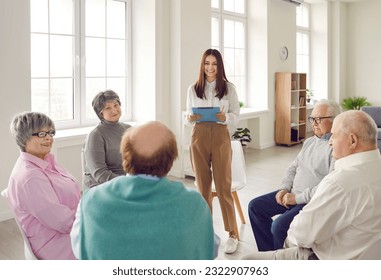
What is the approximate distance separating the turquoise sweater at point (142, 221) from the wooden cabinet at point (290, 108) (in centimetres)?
695

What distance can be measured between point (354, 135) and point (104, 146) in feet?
5.23

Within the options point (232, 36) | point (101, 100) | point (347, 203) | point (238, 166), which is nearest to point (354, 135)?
point (347, 203)

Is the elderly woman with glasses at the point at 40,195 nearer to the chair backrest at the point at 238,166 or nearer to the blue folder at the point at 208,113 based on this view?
the blue folder at the point at 208,113

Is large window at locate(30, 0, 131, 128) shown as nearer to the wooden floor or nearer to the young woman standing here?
the wooden floor

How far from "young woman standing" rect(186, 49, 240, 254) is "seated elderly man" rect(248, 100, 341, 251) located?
1.65ft

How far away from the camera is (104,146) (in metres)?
2.74

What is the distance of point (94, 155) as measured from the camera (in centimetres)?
270

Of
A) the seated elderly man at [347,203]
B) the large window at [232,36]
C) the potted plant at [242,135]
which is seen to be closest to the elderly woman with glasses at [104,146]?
the seated elderly man at [347,203]

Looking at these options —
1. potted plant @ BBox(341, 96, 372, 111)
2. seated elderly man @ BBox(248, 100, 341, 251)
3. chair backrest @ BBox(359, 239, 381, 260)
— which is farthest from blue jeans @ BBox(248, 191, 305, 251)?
potted plant @ BBox(341, 96, 372, 111)

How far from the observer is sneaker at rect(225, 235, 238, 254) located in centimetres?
309

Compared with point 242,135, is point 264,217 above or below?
below

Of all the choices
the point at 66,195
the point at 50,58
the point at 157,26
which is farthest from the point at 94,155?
the point at 157,26

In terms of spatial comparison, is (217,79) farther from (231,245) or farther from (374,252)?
(374,252)
